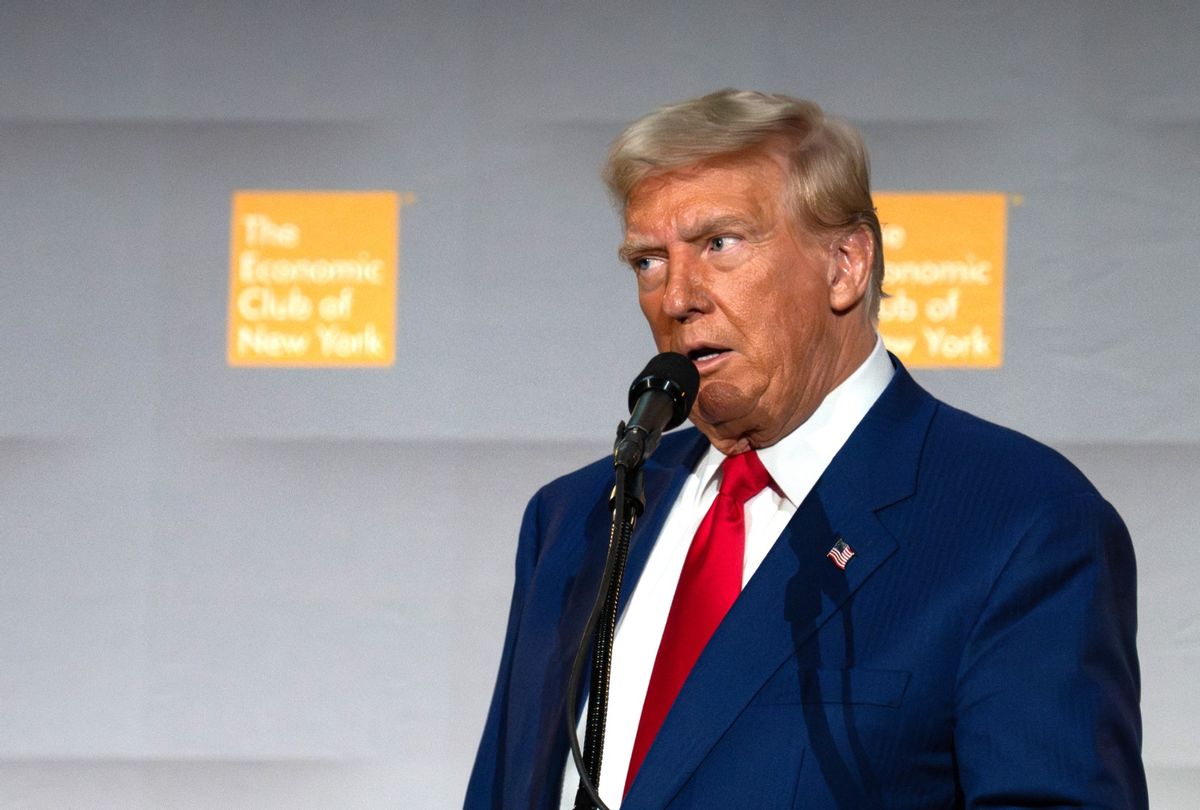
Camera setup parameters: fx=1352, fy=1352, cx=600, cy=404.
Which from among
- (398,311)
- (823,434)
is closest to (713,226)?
(823,434)

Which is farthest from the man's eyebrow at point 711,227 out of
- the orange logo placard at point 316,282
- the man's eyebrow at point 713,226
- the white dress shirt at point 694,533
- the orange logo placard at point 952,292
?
the orange logo placard at point 316,282

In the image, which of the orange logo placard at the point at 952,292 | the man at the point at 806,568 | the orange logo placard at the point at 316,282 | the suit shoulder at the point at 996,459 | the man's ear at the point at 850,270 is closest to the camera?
the man at the point at 806,568

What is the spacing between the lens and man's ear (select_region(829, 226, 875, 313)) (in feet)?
5.30

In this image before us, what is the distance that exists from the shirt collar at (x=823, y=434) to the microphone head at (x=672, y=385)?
31 cm

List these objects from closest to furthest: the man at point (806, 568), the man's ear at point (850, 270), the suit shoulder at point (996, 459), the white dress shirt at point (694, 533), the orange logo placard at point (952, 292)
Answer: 1. the man at point (806, 568)
2. the suit shoulder at point (996, 459)
3. the white dress shirt at point (694, 533)
4. the man's ear at point (850, 270)
5. the orange logo placard at point (952, 292)

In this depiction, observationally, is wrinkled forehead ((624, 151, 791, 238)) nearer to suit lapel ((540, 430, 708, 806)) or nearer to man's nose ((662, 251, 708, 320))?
man's nose ((662, 251, 708, 320))

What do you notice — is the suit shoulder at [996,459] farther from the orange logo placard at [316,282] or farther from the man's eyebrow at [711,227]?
the orange logo placard at [316,282]

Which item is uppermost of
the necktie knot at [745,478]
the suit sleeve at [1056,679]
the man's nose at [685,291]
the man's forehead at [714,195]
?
the man's forehead at [714,195]

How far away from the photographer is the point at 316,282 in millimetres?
2744

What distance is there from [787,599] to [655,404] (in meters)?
0.29

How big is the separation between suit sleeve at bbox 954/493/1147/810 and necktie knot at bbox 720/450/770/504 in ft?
1.11

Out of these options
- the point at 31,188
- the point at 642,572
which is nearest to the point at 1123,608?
the point at 642,572

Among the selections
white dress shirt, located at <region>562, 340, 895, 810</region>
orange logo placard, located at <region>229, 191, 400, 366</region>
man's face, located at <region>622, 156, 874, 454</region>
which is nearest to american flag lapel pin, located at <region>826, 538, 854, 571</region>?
white dress shirt, located at <region>562, 340, 895, 810</region>

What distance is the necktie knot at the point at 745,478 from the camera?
5.12 feet
